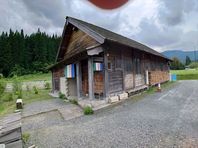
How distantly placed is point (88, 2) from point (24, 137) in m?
5.28

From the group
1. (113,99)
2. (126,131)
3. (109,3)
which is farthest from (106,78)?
(109,3)

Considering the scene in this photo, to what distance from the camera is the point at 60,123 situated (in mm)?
6641

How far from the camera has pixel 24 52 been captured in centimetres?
4809

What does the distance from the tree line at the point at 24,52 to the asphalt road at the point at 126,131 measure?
38.4 m

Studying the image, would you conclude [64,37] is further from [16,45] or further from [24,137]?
[16,45]

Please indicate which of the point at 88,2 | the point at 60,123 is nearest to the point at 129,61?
the point at 60,123

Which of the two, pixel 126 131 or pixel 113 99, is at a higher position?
pixel 113 99

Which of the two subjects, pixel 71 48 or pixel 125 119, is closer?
pixel 125 119

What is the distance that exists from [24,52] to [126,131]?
4843 centimetres

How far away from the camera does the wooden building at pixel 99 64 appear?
8.94 m

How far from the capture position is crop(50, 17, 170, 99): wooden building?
29.3ft

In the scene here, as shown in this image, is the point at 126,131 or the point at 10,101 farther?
the point at 10,101

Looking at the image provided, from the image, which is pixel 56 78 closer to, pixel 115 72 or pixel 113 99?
pixel 115 72

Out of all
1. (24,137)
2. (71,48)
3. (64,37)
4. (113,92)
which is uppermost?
(64,37)
